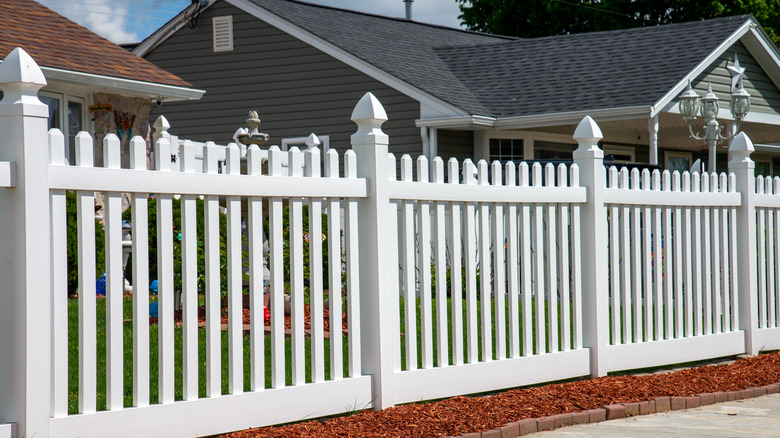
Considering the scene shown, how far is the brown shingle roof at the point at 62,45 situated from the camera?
1203 cm

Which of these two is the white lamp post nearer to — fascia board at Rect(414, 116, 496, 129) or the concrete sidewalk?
fascia board at Rect(414, 116, 496, 129)

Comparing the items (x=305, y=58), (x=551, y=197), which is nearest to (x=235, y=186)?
(x=551, y=197)

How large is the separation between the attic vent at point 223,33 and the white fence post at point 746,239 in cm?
1309

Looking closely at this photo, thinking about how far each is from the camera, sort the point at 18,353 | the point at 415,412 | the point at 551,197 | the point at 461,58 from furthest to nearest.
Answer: the point at 461,58 → the point at 551,197 → the point at 415,412 → the point at 18,353

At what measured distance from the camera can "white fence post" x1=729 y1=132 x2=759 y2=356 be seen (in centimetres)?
752

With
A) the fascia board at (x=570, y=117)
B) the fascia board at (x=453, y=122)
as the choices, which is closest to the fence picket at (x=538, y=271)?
the fascia board at (x=453, y=122)

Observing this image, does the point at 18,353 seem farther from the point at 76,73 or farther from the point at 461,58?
the point at 461,58

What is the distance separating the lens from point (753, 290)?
24.9 ft

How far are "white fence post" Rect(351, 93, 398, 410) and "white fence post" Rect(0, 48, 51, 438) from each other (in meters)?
1.68

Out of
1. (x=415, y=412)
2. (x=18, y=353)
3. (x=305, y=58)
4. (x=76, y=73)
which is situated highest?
(x=305, y=58)

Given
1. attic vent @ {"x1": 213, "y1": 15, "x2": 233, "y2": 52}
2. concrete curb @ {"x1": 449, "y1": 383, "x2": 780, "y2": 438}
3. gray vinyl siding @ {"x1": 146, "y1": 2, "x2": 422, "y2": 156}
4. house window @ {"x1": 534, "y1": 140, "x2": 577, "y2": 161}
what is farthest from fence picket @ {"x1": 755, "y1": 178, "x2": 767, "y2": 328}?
attic vent @ {"x1": 213, "y1": 15, "x2": 233, "y2": 52}

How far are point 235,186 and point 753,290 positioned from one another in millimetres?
4747

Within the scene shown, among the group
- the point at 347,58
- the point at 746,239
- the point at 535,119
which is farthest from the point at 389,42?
the point at 746,239

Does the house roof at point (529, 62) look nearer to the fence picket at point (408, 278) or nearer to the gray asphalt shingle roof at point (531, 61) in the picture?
the gray asphalt shingle roof at point (531, 61)
